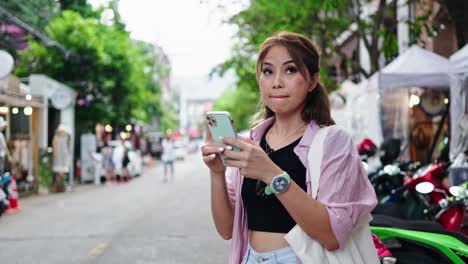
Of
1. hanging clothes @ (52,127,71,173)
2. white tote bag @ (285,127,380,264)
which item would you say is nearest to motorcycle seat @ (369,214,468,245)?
white tote bag @ (285,127,380,264)

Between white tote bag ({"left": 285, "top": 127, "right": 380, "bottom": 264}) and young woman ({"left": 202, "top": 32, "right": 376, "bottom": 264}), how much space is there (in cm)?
2

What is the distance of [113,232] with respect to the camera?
31.8 feet

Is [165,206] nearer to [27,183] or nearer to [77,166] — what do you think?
[27,183]

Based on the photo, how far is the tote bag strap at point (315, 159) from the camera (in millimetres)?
2166

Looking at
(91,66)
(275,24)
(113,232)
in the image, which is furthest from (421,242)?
(91,66)

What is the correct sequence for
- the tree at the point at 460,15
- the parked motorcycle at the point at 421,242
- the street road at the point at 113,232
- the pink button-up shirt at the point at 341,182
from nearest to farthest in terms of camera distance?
the pink button-up shirt at the point at 341,182, the parked motorcycle at the point at 421,242, the street road at the point at 113,232, the tree at the point at 460,15

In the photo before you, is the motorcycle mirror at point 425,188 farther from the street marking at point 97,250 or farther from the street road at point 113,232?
the street marking at point 97,250

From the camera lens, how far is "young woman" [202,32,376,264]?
2.07 metres

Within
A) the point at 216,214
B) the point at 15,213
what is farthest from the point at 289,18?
the point at 216,214

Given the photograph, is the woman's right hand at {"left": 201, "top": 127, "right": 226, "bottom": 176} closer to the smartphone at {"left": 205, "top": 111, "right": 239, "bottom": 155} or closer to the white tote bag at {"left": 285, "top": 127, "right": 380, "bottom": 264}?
the smartphone at {"left": 205, "top": 111, "right": 239, "bottom": 155}

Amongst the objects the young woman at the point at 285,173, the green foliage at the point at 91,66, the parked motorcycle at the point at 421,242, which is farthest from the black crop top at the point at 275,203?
the green foliage at the point at 91,66

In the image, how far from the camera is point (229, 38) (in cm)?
2198

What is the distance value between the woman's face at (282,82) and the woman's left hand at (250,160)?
353mm

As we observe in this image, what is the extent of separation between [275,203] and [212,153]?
0.31 metres
